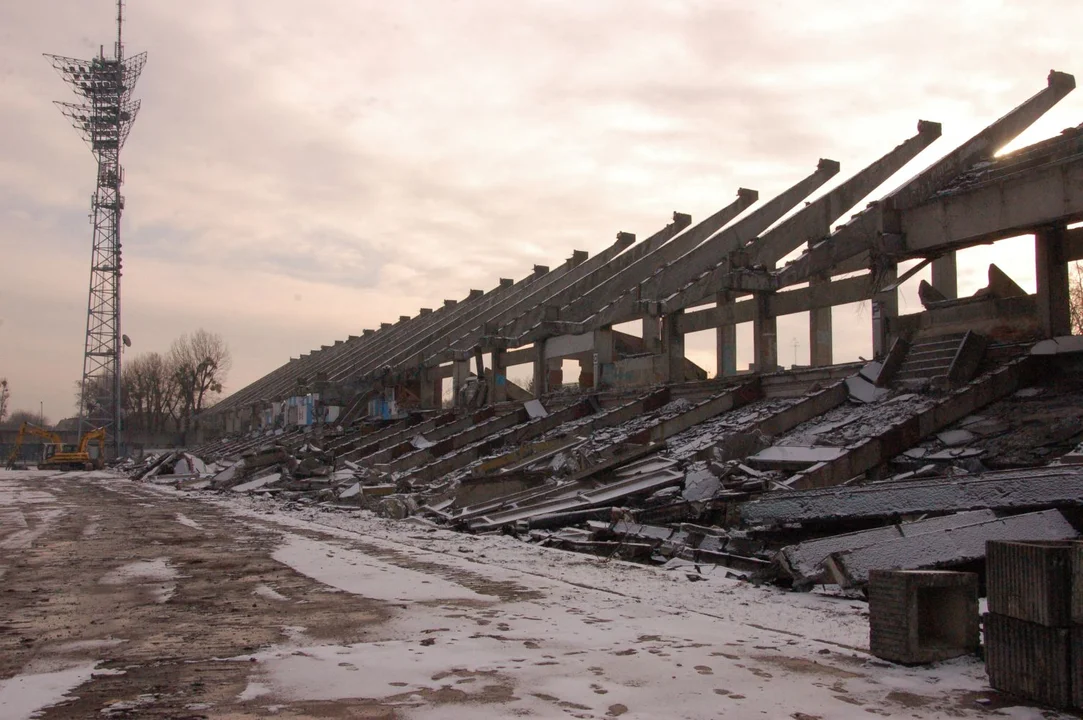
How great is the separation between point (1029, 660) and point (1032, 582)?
382 mm

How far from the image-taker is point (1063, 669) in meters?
3.99

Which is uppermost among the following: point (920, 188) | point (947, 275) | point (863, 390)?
point (920, 188)

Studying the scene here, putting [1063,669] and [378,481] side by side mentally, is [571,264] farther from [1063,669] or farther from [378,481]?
[1063,669]

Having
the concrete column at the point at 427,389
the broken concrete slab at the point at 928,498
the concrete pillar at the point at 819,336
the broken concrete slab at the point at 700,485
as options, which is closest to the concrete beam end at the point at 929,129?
the concrete pillar at the point at 819,336

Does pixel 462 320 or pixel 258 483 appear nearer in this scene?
pixel 258 483

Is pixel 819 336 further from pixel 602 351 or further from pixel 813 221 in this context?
pixel 602 351

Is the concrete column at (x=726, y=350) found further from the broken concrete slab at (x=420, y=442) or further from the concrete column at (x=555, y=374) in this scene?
the broken concrete slab at (x=420, y=442)

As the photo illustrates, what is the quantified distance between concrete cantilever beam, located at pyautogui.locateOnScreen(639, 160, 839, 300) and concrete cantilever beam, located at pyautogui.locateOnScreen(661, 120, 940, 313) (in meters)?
1.33

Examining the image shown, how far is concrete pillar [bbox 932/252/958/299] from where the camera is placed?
74.8 ft

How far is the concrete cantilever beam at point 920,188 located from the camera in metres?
Answer: 15.9

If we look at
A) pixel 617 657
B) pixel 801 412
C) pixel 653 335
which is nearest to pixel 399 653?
pixel 617 657

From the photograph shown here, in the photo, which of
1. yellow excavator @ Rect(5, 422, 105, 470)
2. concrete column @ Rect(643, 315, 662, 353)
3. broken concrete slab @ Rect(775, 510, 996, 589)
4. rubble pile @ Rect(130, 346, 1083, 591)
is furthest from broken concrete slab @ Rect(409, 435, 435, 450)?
yellow excavator @ Rect(5, 422, 105, 470)

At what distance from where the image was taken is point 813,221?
21781 mm

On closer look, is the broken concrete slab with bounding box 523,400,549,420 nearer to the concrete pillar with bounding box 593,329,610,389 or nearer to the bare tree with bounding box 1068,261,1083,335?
the concrete pillar with bounding box 593,329,610,389
